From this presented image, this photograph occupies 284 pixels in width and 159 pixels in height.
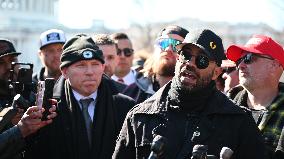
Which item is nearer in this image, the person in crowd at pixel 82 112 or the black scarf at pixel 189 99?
the black scarf at pixel 189 99

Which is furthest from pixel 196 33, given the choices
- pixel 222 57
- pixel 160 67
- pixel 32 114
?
pixel 160 67

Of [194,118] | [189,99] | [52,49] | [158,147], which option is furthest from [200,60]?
[52,49]

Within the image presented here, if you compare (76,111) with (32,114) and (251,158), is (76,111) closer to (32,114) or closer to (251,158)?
(32,114)

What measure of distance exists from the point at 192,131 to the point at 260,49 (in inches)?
55.9

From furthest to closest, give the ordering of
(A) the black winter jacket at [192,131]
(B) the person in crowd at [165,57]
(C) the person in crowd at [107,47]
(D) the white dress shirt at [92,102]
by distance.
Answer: (C) the person in crowd at [107,47]
(B) the person in crowd at [165,57]
(D) the white dress shirt at [92,102]
(A) the black winter jacket at [192,131]

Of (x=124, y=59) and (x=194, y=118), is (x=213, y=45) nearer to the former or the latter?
(x=194, y=118)

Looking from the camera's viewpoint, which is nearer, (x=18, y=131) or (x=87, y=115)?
(x=18, y=131)

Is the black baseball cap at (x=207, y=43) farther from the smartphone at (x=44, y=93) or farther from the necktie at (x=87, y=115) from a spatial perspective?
the necktie at (x=87, y=115)

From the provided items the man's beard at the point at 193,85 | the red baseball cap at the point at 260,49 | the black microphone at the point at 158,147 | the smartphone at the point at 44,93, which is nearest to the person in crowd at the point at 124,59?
the red baseball cap at the point at 260,49

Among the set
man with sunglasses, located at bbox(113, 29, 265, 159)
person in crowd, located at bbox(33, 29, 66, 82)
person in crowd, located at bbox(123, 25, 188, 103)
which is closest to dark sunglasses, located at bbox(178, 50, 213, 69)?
man with sunglasses, located at bbox(113, 29, 265, 159)

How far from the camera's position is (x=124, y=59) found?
10.9 metres

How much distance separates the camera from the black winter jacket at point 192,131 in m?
5.09

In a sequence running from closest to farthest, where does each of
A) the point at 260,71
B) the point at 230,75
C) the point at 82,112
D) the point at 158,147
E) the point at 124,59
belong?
the point at 158,147, the point at 260,71, the point at 82,112, the point at 230,75, the point at 124,59

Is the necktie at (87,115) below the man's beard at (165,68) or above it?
below
